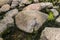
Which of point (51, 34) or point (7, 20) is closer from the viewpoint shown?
point (51, 34)

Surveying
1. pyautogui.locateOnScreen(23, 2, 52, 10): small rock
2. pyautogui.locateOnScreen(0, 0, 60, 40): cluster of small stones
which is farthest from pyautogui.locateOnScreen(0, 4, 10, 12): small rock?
pyautogui.locateOnScreen(23, 2, 52, 10): small rock

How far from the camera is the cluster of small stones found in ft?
11.5

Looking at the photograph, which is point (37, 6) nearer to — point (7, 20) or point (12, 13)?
point (12, 13)

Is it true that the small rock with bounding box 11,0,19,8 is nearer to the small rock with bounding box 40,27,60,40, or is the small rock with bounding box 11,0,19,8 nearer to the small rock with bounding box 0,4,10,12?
the small rock with bounding box 0,4,10,12

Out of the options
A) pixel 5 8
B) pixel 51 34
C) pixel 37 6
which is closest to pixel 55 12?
pixel 37 6

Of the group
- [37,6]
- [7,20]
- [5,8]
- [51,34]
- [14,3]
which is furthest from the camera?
[14,3]

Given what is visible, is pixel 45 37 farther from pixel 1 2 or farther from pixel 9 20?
pixel 1 2

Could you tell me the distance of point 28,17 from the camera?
3.92 meters

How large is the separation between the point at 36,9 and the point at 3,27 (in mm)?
1060

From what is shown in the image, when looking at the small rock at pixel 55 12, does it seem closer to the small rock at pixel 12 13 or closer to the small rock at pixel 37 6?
the small rock at pixel 37 6

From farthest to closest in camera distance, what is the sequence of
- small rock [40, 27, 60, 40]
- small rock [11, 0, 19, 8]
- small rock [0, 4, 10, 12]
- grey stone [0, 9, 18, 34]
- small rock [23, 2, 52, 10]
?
small rock [11, 0, 19, 8] → small rock [0, 4, 10, 12] → small rock [23, 2, 52, 10] → grey stone [0, 9, 18, 34] → small rock [40, 27, 60, 40]

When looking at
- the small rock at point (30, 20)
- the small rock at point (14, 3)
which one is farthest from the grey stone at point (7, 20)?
the small rock at point (14, 3)

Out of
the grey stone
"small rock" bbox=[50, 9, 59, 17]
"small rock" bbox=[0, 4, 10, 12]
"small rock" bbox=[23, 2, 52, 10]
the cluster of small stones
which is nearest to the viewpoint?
the cluster of small stones

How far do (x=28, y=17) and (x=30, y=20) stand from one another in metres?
0.11
